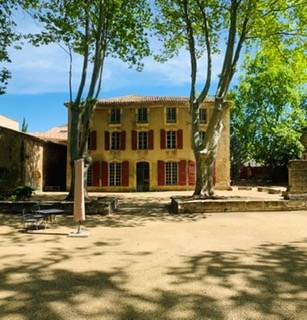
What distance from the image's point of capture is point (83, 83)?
50.7ft

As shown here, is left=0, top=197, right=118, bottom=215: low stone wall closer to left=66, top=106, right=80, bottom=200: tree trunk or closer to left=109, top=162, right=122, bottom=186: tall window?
left=66, top=106, right=80, bottom=200: tree trunk

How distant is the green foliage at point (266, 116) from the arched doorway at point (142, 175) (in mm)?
11507

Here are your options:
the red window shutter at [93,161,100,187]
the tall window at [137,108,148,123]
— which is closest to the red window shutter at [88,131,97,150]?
the red window shutter at [93,161,100,187]

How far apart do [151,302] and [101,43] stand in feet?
41.6

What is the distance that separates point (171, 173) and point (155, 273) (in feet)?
73.8

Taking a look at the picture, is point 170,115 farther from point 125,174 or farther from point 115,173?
point 115,173

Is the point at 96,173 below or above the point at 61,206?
above

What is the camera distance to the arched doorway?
28.2 metres

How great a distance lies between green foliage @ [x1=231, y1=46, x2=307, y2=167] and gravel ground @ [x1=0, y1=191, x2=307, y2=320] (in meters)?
24.4

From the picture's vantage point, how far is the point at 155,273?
5566mm

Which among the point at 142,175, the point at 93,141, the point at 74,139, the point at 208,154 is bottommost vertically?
the point at 142,175

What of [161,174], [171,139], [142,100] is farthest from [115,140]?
[161,174]

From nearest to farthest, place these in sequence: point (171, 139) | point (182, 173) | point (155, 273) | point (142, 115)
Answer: point (155, 273) < point (182, 173) < point (171, 139) < point (142, 115)

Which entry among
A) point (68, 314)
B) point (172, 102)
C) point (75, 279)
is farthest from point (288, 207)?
point (172, 102)
